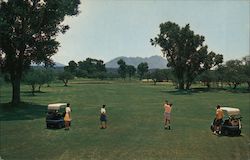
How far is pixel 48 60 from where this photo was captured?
180 feet

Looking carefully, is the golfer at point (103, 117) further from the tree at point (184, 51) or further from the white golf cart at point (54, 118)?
the tree at point (184, 51)

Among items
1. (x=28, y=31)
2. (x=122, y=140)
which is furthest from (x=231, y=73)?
(x=122, y=140)

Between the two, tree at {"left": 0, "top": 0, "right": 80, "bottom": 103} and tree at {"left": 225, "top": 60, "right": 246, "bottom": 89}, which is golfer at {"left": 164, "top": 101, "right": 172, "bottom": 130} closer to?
tree at {"left": 0, "top": 0, "right": 80, "bottom": 103}

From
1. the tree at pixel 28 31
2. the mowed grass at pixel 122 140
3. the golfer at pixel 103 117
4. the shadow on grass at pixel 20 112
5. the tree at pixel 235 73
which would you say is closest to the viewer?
the mowed grass at pixel 122 140

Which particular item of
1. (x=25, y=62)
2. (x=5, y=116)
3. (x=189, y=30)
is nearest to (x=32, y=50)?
(x=25, y=62)

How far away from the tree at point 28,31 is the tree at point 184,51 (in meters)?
56.0

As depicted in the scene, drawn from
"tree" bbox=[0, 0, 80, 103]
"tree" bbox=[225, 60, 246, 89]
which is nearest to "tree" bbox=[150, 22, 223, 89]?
"tree" bbox=[225, 60, 246, 89]

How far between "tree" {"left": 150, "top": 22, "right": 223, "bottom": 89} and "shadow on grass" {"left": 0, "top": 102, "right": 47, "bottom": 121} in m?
61.8

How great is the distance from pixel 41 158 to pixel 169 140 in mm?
9559

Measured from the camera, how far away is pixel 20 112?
153 ft

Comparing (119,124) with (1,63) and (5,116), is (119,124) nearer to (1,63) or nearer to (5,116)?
(5,116)

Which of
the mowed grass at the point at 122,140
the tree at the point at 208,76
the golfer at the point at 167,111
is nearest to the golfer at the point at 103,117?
the mowed grass at the point at 122,140

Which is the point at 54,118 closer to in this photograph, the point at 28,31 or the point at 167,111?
the point at 167,111

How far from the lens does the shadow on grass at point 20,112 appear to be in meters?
41.9
